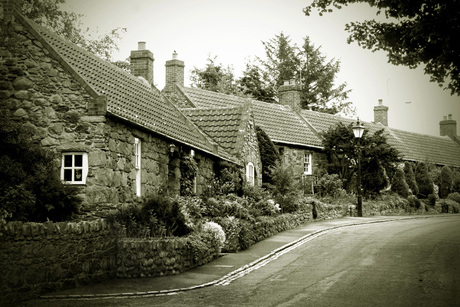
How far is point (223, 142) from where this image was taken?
2662 centimetres

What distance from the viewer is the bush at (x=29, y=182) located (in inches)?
501

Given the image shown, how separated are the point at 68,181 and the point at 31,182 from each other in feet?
6.80

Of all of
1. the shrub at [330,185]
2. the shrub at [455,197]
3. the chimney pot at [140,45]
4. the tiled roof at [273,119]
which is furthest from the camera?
the shrub at [455,197]

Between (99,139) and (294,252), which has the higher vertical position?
(99,139)

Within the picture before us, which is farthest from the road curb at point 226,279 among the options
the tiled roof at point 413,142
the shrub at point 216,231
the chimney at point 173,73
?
the tiled roof at point 413,142

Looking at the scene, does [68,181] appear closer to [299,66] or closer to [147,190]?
[147,190]

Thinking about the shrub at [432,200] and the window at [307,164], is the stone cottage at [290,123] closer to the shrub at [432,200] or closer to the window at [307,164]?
the window at [307,164]

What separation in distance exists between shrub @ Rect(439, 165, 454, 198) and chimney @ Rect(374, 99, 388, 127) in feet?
32.1

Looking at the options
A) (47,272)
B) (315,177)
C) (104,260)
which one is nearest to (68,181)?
(104,260)

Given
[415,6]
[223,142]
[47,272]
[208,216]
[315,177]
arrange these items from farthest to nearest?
[315,177], [223,142], [208,216], [415,6], [47,272]

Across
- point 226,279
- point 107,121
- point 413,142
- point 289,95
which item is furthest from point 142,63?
point 413,142

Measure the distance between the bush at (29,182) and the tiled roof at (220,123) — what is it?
12.0 metres

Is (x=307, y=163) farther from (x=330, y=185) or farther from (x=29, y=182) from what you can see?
(x=29, y=182)

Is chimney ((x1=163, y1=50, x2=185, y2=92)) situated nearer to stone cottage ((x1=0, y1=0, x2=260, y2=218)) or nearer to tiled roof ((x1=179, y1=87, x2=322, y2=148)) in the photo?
tiled roof ((x1=179, y1=87, x2=322, y2=148))
